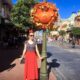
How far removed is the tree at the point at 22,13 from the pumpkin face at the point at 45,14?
2433cm

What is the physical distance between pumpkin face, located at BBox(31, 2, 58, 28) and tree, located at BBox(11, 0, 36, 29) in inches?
958

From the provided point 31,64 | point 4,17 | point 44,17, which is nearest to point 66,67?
point 44,17

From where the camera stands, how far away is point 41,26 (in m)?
12.3

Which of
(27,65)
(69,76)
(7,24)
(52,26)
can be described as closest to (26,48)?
(27,65)

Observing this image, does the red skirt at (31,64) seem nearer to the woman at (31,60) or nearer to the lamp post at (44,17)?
the woman at (31,60)

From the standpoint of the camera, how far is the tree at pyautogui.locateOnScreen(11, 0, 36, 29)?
37625mm

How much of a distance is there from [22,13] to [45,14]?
26736mm

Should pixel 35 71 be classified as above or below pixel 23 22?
below

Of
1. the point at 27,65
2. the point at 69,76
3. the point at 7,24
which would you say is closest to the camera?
the point at 27,65

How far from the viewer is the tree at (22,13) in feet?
123

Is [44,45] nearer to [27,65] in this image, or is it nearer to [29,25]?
[27,65]

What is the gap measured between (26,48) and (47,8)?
1795 mm

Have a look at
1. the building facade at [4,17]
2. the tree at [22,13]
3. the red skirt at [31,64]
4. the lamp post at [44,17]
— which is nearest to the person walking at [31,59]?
the red skirt at [31,64]

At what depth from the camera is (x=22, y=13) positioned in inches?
1521
